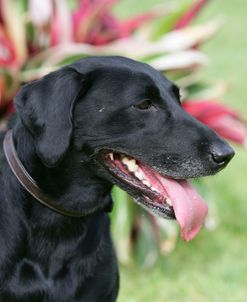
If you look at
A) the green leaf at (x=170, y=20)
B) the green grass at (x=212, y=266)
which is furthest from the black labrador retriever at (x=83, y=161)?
the green leaf at (x=170, y=20)

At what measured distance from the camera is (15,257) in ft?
10.1

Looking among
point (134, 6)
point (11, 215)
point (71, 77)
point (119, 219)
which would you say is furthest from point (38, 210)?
point (134, 6)

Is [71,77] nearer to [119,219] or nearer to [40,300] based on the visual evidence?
[40,300]

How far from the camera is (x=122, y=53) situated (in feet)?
16.8

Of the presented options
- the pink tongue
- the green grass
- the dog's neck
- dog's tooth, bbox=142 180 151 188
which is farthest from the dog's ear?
the green grass

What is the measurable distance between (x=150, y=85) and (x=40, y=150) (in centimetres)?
53

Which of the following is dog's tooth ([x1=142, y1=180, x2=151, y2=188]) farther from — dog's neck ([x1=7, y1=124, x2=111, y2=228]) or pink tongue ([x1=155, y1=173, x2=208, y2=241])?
dog's neck ([x1=7, y1=124, x2=111, y2=228])

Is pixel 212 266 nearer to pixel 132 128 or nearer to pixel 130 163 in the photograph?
pixel 130 163

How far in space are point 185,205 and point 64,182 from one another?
0.51m

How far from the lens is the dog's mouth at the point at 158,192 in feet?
9.96

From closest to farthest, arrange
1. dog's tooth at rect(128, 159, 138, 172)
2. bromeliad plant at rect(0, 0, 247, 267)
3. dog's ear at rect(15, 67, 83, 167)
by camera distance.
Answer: dog's ear at rect(15, 67, 83, 167) < dog's tooth at rect(128, 159, 138, 172) < bromeliad plant at rect(0, 0, 247, 267)

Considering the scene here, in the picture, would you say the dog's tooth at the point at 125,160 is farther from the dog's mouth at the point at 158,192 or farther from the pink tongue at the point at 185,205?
the pink tongue at the point at 185,205

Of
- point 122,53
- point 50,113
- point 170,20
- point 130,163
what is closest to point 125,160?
point 130,163

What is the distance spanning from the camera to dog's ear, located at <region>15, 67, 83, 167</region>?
2926mm
